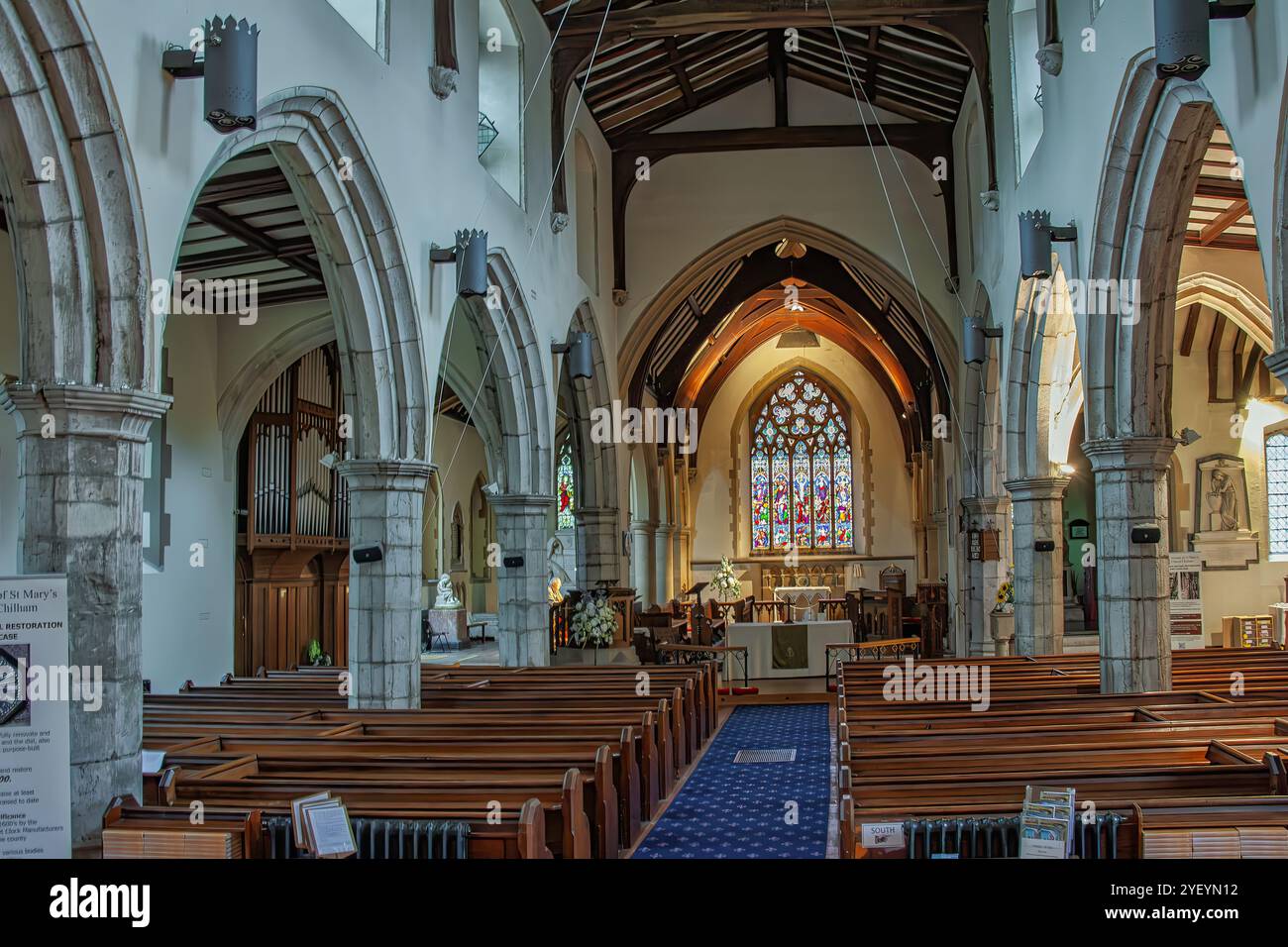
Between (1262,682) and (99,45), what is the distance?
7.02 metres

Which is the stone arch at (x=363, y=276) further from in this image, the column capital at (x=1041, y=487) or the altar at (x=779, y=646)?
the altar at (x=779, y=646)

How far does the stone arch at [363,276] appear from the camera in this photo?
6.79 m

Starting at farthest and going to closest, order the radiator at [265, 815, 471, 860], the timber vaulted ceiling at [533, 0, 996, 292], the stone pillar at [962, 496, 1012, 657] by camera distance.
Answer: the stone pillar at [962, 496, 1012, 657] < the timber vaulted ceiling at [533, 0, 996, 292] < the radiator at [265, 815, 471, 860]

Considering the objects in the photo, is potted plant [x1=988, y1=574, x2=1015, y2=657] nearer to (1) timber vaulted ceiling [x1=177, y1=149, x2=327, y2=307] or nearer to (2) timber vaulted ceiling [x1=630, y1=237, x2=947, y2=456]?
(2) timber vaulted ceiling [x1=630, y1=237, x2=947, y2=456]

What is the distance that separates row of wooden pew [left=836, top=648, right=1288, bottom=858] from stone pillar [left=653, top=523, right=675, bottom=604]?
12792 mm

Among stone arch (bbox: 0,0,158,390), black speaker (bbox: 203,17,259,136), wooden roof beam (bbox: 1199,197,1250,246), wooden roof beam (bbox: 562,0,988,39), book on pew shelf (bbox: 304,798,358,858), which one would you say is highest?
wooden roof beam (bbox: 562,0,988,39)

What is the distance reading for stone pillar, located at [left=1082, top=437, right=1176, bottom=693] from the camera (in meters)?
7.34

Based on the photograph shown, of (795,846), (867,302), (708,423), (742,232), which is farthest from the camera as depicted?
(708,423)

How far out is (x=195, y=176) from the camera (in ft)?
17.0

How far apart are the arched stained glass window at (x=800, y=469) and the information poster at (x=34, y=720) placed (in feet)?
67.8
